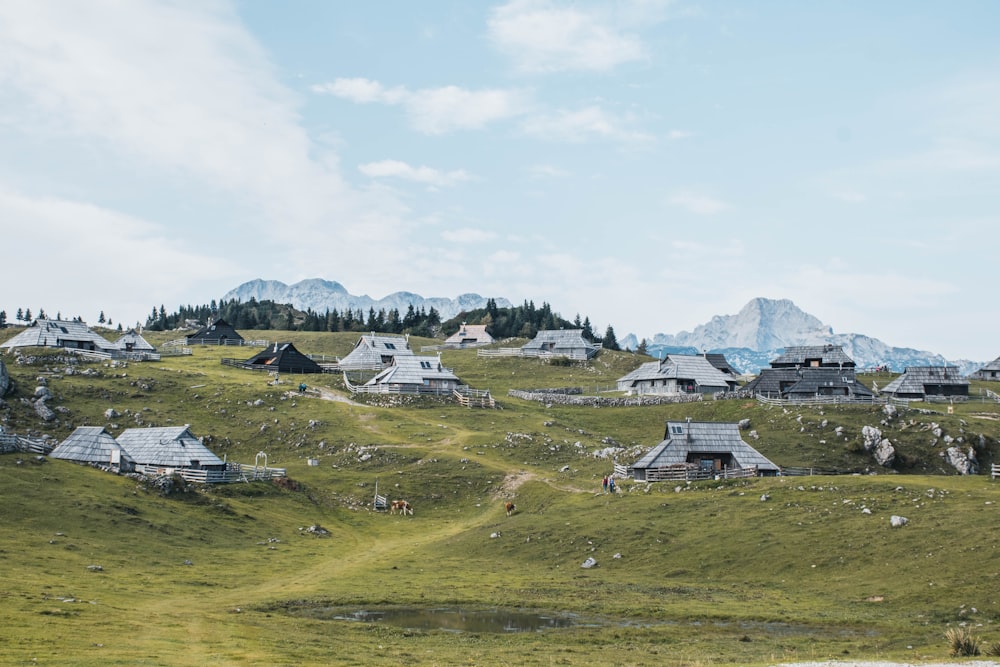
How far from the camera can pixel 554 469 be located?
81.8 m

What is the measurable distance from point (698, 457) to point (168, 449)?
4489 cm

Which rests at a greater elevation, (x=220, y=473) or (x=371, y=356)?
(x=371, y=356)

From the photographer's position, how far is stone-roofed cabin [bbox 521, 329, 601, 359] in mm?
161750

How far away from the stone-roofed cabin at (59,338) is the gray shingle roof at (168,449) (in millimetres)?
62551

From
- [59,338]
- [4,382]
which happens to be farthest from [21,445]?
[59,338]

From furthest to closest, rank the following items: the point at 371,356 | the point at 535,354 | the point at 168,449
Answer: the point at 535,354 → the point at 371,356 → the point at 168,449

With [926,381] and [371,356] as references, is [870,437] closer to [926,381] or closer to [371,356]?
[926,381]

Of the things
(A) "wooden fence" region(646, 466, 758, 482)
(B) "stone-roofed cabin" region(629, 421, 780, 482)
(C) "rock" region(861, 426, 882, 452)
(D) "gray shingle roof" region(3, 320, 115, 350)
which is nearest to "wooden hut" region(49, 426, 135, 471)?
A: (B) "stone-roofed cabin" region(629, 421, 780, 482)

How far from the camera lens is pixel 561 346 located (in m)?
164

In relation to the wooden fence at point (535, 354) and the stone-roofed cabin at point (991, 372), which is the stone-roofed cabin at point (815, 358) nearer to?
the stone-roofed cabin at point (991, 372)

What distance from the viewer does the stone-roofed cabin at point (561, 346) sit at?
162 metres

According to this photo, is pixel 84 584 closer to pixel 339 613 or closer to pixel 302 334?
pixel 339 613

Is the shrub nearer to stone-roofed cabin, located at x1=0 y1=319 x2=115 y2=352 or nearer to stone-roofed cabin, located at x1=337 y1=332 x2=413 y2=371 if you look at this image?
stone-roofed cabin, located at x1=337 y1=332 x2=413 y2=371

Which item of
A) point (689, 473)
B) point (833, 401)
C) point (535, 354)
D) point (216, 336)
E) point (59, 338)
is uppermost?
point (216, 336)
